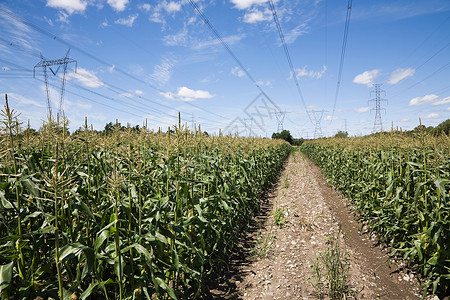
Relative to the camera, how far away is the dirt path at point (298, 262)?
3752 millimetres

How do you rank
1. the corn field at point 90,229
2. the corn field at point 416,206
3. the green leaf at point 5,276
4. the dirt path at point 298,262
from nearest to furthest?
1. the green leaf at point 5,276
2. the corn field at point 90,229
3. the corn field at point 416,206
4. the dirt path at point 298,262

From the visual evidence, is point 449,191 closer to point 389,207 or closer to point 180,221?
point 389,207

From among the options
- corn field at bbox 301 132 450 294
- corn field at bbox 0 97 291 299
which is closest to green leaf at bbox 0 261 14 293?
corn field at bbox 0 97 291 299

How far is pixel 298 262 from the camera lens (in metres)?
4.58

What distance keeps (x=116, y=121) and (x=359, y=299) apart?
19.1ft

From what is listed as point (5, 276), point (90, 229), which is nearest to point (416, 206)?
point (90, 229)

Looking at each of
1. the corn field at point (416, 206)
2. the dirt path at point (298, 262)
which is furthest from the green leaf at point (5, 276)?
the corn field at point (416, 206)

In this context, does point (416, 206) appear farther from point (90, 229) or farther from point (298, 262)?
point (90, 229)

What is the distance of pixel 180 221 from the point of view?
2799 mm

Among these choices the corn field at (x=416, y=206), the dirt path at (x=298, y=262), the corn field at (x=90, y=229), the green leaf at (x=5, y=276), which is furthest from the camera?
the dirt path at (x=298, y=262)

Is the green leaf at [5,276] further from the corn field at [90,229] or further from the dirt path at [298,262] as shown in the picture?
the dirt path at [298,262]

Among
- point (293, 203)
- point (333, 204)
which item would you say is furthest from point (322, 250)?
point (333, 204)

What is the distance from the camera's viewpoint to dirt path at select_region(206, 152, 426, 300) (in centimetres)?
375

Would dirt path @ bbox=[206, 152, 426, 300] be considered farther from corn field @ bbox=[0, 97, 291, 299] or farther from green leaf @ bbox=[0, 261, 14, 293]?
green leaf @ bbox=[0, 261, 14, 293]
